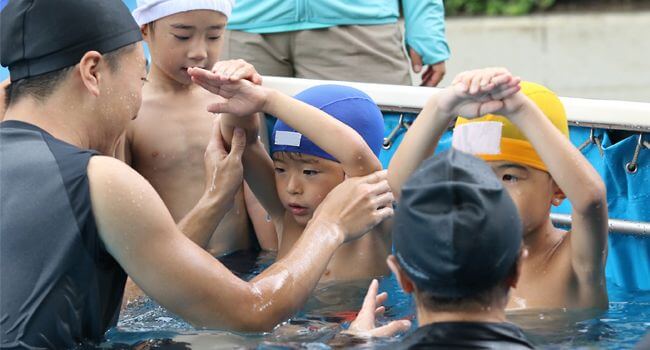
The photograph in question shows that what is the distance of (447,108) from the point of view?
365 centimetres

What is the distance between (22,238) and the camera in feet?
9.89

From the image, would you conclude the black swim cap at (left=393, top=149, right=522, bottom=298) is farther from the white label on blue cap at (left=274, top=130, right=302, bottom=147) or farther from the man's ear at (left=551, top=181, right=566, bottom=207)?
the white label on blue cap at (left=274, top=130, right=302, bottom=147)

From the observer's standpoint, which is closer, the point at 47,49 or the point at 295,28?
the point at 47,49

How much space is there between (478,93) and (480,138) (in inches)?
12.2

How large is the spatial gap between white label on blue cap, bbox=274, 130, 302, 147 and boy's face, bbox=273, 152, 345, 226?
5cm

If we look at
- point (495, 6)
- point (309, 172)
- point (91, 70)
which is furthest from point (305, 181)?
point (495, 6)

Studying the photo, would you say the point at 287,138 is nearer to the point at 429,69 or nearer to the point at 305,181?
the point at 305,181

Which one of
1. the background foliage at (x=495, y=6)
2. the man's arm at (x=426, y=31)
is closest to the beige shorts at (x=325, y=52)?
the man's arm at (x=426, y=31)

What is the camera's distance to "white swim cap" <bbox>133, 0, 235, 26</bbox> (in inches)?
185

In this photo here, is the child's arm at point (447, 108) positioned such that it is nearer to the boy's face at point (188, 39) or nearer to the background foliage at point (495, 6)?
the boy's face at point (188, 39)

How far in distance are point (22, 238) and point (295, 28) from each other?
129 inches

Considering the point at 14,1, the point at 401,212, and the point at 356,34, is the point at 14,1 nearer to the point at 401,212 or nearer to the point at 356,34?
the point at 401,212

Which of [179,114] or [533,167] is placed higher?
[179,114]

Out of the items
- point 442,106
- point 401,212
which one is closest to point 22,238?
point 401,212
